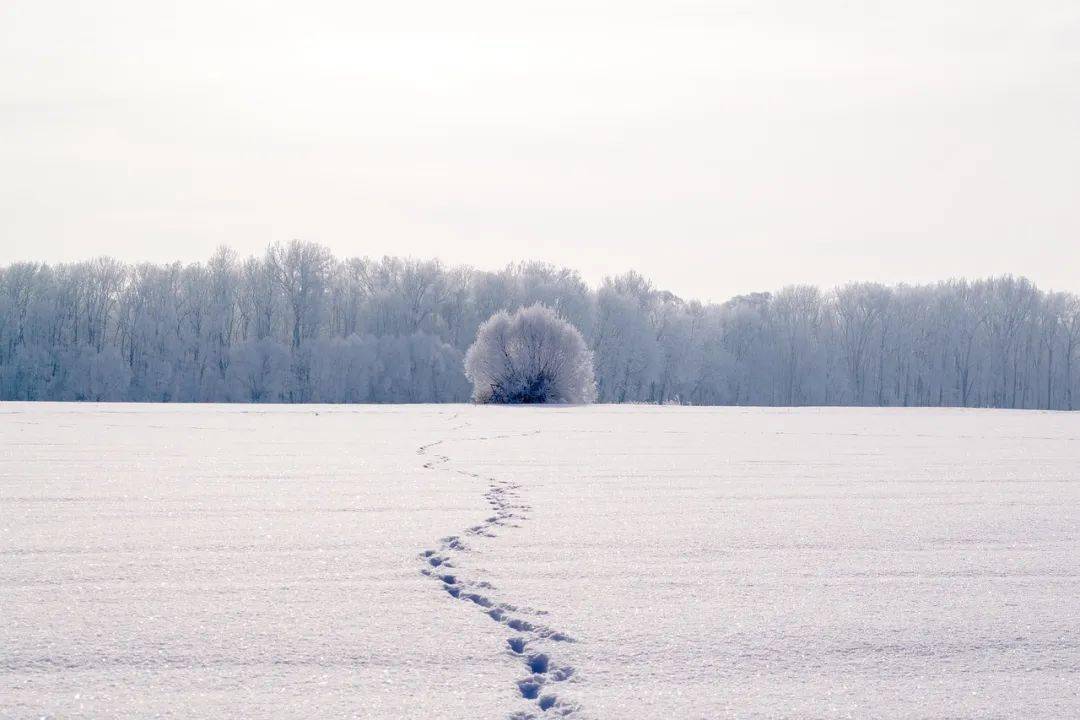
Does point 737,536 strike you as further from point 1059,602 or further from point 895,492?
point 895,492

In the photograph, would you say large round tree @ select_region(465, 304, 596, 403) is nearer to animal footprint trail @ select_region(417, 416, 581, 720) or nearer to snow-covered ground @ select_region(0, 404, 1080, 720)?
snow-covered ground @ select_region(0, 404, 1080, 720)

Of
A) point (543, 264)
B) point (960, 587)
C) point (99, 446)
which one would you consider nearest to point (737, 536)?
point (960, 587)

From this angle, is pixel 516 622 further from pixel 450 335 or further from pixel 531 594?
pixel 450 335

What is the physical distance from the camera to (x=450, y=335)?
5097 centimetres

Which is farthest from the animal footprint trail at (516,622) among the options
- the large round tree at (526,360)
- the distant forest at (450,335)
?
the distant forest at (450,335)

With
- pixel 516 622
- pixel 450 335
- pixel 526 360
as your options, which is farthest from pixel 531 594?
pixel 450 335

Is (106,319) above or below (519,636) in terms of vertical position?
above

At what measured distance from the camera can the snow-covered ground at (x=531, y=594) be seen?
8.27 ft

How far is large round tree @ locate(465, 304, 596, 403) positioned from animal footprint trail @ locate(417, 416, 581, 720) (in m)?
21.2

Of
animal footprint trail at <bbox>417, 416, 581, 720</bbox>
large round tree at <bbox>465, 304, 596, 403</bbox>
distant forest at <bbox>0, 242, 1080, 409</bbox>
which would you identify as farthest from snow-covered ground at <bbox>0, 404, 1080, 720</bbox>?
distant forest at <bbox>0, 242, 1080, 409</bbox>

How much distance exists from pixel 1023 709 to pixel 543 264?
2011 inches

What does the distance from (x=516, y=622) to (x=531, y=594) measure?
34 centimetres

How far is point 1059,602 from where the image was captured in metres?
3.47

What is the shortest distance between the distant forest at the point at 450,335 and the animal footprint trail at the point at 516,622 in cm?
4204
